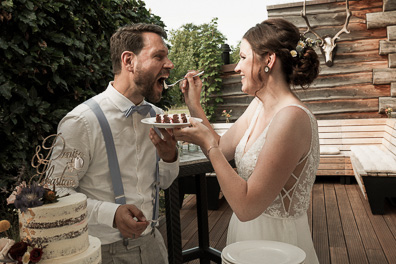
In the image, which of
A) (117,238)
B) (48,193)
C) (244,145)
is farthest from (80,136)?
(244,145)

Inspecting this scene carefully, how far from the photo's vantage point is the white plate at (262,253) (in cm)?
117

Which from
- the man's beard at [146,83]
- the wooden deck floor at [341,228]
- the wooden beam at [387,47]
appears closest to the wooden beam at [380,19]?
the wooden beam at [387,47]

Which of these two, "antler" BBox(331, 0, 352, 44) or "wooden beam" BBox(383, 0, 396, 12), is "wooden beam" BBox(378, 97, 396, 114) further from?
"wooden beam" BBox(383, 0, 396, 12)

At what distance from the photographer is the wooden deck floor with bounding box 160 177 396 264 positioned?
135 inches

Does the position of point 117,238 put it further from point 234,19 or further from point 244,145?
point 234,19

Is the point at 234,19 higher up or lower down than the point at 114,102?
higher up

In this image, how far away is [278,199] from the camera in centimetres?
171

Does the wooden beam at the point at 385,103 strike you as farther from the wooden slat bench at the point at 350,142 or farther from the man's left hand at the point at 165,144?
the man's left hand at the point at 165,144

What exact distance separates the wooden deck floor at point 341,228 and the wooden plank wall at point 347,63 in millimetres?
1869

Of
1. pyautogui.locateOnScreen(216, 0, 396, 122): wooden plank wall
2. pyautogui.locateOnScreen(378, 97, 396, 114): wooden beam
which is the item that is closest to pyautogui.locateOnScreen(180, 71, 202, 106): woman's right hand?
pyautogui.locateOnScreen(216, 0, 396, 122): wooden plank wall

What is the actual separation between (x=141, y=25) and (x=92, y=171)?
75cm

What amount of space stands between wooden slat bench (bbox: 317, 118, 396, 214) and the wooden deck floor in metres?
→ 0.26

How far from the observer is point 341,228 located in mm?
4117

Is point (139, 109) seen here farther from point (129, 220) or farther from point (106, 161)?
point (129, 220)
